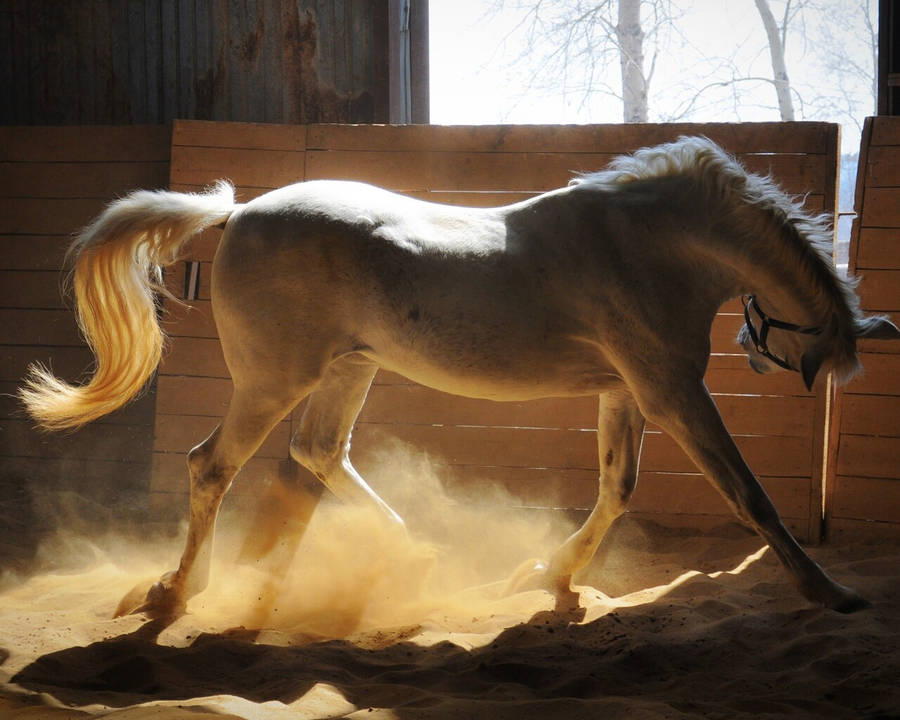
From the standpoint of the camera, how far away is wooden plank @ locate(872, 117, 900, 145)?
423 cm

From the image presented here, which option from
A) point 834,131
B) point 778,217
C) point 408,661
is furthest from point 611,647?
point 834,131

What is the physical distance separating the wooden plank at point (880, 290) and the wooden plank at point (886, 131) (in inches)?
25.8

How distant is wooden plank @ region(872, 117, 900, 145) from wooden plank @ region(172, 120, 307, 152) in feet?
10.1

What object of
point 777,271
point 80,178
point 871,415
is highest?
point 80,178

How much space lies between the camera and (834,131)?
169 inches

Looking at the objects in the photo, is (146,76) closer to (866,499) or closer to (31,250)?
(31,250)

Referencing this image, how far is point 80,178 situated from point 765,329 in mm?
4261

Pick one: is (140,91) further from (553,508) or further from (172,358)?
(553,508)

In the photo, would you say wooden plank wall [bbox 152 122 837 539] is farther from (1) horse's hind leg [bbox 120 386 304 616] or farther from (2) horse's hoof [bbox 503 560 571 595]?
(1) horse's hind leg [bbox 120 386 304 616]

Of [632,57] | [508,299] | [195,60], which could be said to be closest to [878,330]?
[508,299]

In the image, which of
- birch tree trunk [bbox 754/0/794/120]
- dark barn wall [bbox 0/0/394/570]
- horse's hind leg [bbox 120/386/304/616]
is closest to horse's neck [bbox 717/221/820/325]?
horse's hind leg [bbox 120/386/304/616]

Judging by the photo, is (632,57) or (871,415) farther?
(632,57)

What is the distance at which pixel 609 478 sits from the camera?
3.46 metres

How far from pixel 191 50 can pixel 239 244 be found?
3542 millimetres
